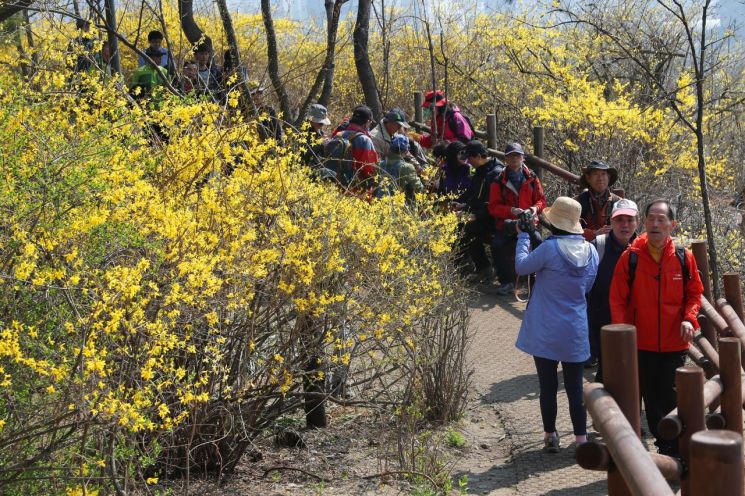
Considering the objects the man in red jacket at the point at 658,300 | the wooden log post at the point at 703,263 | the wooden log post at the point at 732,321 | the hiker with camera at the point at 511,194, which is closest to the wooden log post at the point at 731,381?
the wooden log post at the point at 732,321

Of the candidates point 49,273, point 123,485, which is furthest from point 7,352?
point 123,485

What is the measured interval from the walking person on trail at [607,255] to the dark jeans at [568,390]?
186 mm

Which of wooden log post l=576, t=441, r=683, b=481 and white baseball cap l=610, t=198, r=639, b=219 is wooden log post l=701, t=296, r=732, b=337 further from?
wooden log post l=576, t=441, r=683, b=481

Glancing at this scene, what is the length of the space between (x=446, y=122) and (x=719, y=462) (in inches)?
416

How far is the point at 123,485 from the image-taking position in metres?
4.88

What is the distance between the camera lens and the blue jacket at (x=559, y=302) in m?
6.43

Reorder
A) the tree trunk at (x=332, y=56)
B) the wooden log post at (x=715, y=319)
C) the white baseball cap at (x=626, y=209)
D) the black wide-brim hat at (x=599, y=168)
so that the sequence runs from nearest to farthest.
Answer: the wooden log post at (x=715, y=319) < the white baseball cap at (x=626, y=209) < the black wide-brim hat at (x=599, y=168) < the tree trunk at (x=332, y=56)

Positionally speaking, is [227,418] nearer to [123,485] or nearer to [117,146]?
[123,485]

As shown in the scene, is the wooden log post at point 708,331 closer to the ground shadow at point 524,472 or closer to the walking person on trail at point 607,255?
the walking person on trail at point 607,255

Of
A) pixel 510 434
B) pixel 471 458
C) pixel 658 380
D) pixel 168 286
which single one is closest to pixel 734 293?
pixel 658 380

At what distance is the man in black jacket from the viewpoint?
434 inches

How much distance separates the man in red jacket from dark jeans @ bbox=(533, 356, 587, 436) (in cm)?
54

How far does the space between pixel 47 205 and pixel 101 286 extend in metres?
0.48

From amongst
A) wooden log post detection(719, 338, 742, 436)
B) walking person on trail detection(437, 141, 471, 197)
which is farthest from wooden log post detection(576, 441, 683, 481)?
walking person on trail detection(437, 141, 471, 197)
